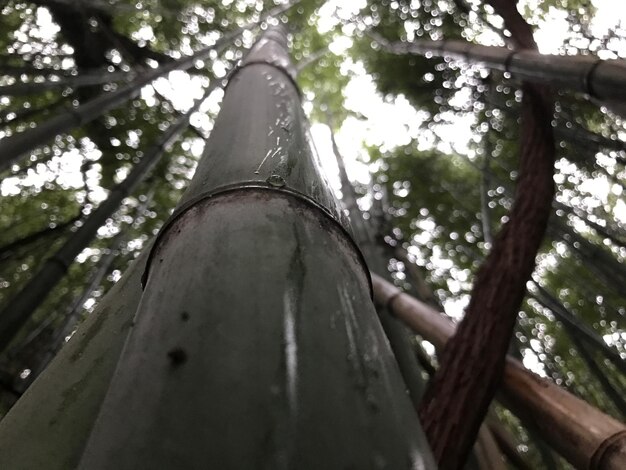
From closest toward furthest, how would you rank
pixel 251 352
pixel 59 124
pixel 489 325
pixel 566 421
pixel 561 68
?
pixel 251 352
pixel 566 421
pixel 489 325
pixel 561 68
pixel 59 124

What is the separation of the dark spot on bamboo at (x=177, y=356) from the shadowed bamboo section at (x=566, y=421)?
1.06m

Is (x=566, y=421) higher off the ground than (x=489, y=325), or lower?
lower

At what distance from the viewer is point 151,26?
5434 millimetres

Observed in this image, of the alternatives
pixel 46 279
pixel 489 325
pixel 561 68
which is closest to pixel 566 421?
pixel 489 325

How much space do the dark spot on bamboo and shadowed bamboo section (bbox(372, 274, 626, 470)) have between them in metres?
1.06

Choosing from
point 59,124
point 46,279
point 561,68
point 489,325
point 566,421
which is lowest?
point 566,421

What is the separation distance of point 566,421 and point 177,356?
117 cm

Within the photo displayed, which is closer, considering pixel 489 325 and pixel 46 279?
pixel 489 325

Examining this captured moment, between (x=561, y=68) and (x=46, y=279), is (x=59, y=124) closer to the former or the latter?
(x=46, y=279)

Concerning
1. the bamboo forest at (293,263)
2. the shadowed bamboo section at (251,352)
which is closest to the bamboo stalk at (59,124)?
the bamboo forest at (293,263)

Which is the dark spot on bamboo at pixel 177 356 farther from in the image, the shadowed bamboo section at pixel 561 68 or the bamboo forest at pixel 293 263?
the shadowed bamboo section at pixel 561 68

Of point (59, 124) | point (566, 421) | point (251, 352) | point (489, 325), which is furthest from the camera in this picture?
point (59, 124)

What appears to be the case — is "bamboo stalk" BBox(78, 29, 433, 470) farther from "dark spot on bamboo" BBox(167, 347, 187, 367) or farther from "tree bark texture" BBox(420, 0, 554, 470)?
"tree bark texture" BBox(420, 0, 554, 470)

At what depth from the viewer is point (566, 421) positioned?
1.40m
